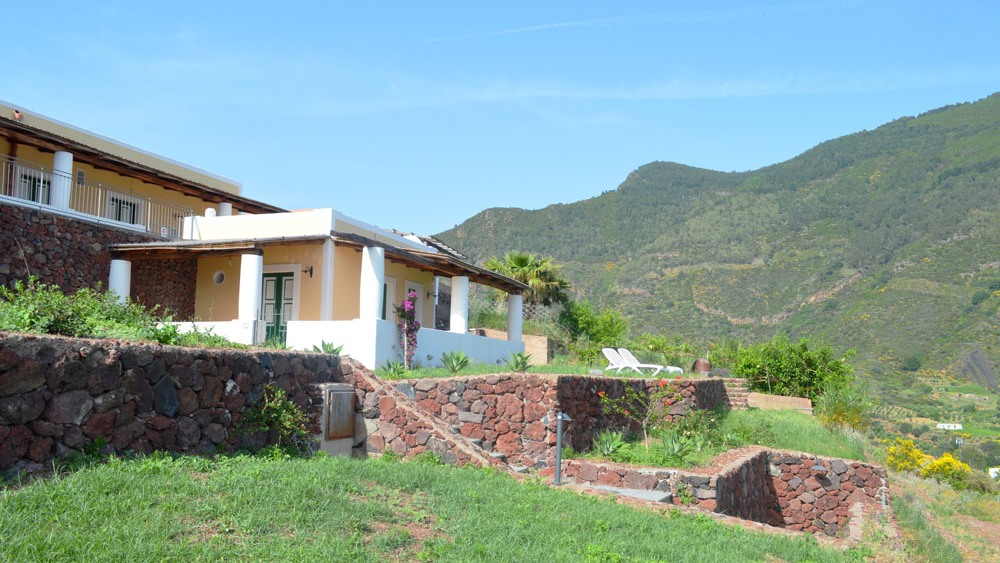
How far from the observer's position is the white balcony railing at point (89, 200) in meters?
16.6

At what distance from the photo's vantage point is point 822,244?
5784 centimetres

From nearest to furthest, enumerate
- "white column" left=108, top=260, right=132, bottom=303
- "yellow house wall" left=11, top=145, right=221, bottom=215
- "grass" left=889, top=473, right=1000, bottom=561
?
"grass" left=889, top=473, right=1000, bottom=561
"white column" left=108, top=260, right=132, bottom=303
"yellow house wall" left=11, top=145, right=221, bottom=215

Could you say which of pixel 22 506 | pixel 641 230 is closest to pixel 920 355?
pixel 641 230

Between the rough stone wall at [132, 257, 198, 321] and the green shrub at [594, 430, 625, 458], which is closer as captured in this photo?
the green shrub at [594, 430, 625, 458]

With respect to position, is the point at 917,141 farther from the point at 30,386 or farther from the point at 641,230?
the point at 30,386

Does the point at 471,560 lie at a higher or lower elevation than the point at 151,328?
lower

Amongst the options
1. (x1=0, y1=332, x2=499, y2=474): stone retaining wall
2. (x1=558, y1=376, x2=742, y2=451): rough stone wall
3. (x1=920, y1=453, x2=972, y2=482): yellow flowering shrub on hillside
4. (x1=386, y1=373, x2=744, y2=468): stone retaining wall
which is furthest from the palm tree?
(x1=0, y1=332, x2=499, y2=474): stone retaining wall

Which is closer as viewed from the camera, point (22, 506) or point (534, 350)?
point (22, 506)

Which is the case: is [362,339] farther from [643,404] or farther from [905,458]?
[905,458]

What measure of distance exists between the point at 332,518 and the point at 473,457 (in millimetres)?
4457

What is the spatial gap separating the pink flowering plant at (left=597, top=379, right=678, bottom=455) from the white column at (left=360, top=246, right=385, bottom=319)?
5086 millimetres

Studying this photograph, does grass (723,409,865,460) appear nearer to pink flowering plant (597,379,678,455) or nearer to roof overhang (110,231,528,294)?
pink flowering plant (597,379,678,455)

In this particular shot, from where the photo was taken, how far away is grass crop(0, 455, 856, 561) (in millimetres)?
5086

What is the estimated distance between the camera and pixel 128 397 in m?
7.23
